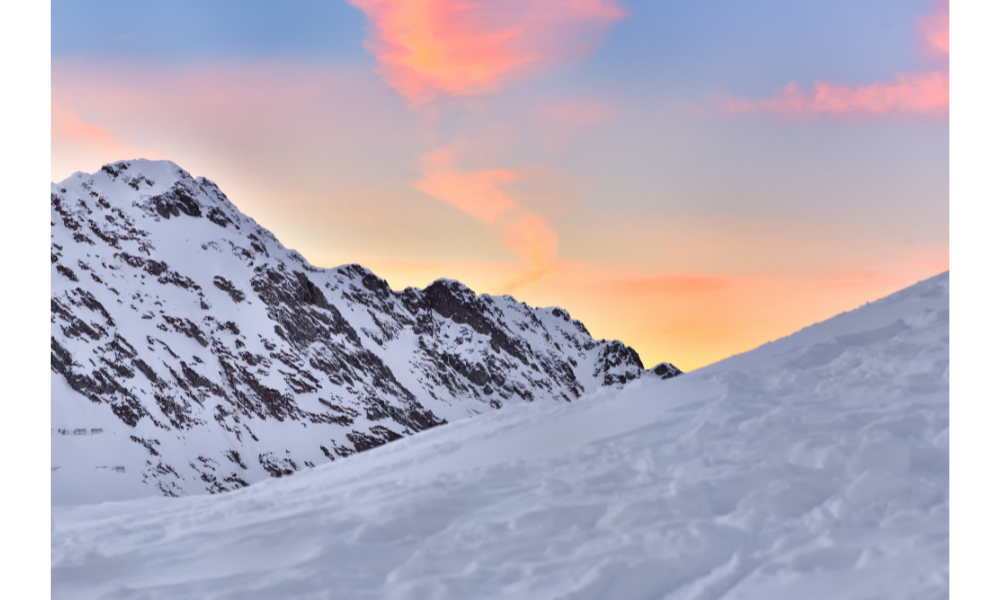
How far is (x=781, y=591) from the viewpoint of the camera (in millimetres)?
6766

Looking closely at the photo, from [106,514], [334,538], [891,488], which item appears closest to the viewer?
[891,488]

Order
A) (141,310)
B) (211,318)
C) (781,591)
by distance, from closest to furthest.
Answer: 1. (781,591)
2. (141,310)
3. (211,318)

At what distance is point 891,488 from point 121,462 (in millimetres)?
145752

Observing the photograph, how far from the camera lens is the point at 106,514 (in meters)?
13.1

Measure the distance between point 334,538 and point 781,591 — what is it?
429cm

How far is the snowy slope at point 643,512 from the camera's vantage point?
7.28m

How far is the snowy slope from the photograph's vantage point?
728 cm

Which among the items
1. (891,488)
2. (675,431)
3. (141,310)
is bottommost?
(891,488)

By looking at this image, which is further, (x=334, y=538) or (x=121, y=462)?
(x=121, y=462)

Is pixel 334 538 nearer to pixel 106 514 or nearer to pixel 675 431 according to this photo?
pixel 675 431

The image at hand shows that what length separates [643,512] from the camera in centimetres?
838
